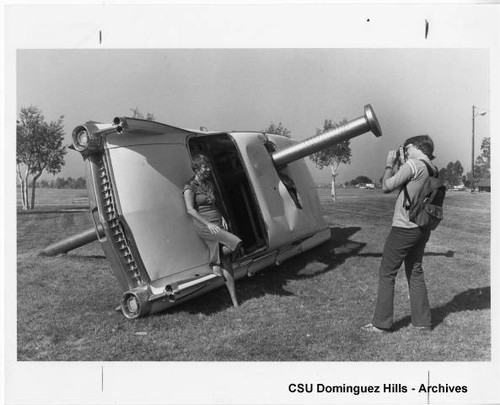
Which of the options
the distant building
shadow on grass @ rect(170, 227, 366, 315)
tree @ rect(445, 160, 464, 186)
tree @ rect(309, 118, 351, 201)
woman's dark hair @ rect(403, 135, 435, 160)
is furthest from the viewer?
tree @ rect(309, 118, 351, 201)

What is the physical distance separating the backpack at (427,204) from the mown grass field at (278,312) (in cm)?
116

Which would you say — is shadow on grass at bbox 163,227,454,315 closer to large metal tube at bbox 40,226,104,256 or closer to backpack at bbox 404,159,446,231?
backpack at bbox 404,159,446,231

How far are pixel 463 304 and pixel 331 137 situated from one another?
2.56 m

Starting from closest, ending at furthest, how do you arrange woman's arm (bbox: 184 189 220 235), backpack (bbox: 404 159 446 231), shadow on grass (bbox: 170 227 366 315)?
1. backpack (bbox: 404 159 446 231)
2. woman's arm (bbox: 184 189 220 235)
3. shadow on grass (bbox: 170 227 366 315)

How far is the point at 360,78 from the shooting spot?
5.87 metres

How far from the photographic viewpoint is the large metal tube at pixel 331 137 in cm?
574

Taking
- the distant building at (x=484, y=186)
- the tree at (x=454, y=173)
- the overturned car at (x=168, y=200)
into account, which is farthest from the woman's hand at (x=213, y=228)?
the distant building at (x=484, y=186)

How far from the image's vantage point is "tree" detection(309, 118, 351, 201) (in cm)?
646

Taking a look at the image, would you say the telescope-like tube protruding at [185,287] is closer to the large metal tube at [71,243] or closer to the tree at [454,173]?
the large metal tube at [71,243]

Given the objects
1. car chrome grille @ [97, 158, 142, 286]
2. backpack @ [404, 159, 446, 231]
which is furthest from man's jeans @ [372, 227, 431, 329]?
car chrome grille @ [97, 158, 142, 286]

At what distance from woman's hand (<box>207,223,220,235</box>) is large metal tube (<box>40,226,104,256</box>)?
2631 millimetres

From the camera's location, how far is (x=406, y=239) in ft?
15.9
